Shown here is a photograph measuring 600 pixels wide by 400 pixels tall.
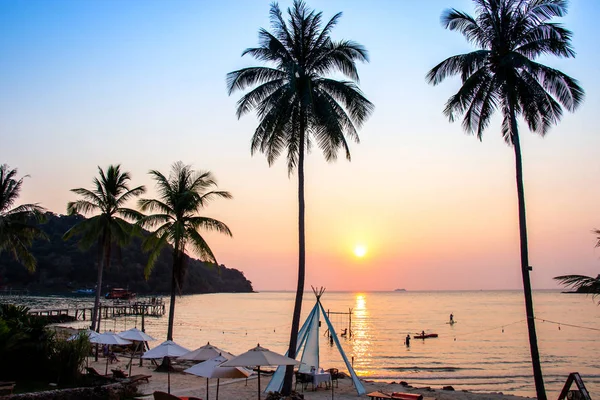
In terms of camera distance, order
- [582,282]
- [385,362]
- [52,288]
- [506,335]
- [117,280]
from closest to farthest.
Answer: [582,282]
[385,362]
[506,335]
[52,288]
[117,280]

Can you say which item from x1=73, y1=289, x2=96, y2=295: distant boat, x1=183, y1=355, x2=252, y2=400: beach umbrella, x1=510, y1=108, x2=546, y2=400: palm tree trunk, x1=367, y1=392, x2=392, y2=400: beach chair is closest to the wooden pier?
x1=367, y1=392, x2=392, y2=400: beach chair

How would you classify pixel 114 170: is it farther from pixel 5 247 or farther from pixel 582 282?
pixel 582 282

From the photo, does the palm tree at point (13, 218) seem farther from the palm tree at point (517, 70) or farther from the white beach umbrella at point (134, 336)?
the palm tree at point (517, 70)

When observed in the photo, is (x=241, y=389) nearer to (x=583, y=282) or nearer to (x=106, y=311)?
(x=583, y=282)

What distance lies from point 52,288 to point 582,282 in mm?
180326

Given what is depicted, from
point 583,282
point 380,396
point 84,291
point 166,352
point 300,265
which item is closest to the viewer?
point 583,282

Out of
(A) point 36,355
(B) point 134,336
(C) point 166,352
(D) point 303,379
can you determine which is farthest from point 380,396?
(A) point 36,355

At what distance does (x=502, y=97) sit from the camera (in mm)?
18328

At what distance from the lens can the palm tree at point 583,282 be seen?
13.7m

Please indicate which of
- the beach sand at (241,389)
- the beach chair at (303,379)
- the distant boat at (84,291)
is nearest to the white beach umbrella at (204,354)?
the beach sand at (241,389)

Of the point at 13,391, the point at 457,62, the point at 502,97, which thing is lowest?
the point at 13,391

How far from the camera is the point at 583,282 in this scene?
1393 cm

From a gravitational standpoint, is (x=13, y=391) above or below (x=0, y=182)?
below

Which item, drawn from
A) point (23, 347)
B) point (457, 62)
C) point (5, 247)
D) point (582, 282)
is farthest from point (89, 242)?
point (582, 282)
